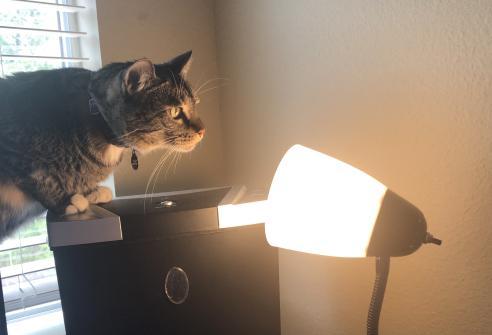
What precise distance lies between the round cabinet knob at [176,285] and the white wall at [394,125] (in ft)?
1.14

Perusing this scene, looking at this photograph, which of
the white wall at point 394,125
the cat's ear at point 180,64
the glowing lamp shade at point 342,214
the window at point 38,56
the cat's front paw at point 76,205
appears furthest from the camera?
the window at point 38,56

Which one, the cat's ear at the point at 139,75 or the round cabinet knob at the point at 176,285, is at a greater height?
the cat's ear at the point at 139,75

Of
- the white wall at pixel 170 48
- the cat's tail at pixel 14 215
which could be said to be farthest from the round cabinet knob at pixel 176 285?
the white wall at pixel 170 48

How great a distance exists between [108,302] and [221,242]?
211mm

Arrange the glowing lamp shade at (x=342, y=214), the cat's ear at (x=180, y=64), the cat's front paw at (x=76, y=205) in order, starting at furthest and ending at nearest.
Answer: the cat's ear at (x=180, y=64)
the cat's front paw at (x=76, y=205)
the glowing lamp shade at (x=342, y=214)

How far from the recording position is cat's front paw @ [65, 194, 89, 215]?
0.65 m

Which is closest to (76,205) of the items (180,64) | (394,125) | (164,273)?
(164,273)

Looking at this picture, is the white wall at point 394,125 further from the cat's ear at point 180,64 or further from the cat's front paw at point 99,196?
the cat's front paw at point 99,196

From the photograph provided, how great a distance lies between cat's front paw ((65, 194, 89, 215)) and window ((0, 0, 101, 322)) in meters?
0.34

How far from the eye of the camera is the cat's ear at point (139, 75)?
0.65 meters

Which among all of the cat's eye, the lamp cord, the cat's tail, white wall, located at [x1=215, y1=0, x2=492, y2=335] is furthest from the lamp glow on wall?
the cat's tail

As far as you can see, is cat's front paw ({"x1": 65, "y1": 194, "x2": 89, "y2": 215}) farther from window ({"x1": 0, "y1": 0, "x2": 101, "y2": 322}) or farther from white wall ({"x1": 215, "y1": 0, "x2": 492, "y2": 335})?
white wall ({"x1": 215, "y1": 0, "x2": 492, "y2": 335})

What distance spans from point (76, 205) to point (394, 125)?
61cm

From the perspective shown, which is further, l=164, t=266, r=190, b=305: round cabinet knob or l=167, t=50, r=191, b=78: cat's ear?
l=167, t=50, r=191, b=78: cat's ear
